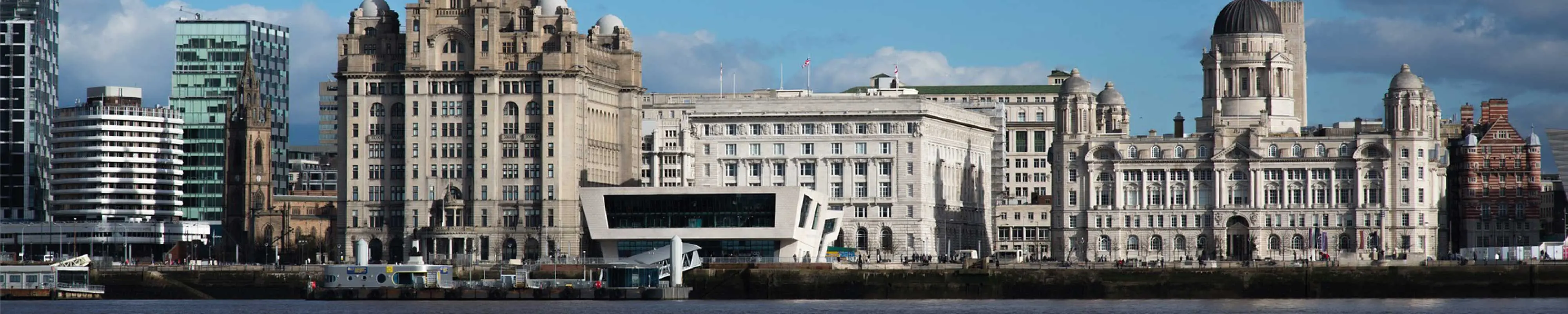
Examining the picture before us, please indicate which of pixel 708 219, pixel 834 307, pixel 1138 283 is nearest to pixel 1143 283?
pixel 1138 283

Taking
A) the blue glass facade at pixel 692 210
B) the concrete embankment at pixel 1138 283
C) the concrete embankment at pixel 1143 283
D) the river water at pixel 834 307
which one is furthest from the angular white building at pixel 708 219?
the river water at pixel 834 307

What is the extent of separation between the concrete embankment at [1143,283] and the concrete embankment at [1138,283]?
0.05 meters

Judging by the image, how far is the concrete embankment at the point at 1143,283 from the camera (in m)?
161

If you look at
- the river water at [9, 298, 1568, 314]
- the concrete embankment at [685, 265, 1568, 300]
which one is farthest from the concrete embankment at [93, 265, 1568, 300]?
the river water at [9, 298, 1568, 314]

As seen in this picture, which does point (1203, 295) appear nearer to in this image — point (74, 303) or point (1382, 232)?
point (1382, 232)

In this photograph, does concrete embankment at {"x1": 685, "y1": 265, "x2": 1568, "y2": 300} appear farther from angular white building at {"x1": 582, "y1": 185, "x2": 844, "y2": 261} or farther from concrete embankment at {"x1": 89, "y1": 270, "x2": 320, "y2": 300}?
concrete embankment at {"x1": 89, "y1": 270, "x2": 320, "y2": 300}

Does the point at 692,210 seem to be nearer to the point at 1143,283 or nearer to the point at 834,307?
the point at 1143,283

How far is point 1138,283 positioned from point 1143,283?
29 centimetres

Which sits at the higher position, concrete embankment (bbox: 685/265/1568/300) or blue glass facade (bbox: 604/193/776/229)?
blue glass facade (bbox: 604/193/776/229)

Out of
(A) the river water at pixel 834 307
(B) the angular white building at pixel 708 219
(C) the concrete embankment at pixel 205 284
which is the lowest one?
(A) the river water at pixel 834 307

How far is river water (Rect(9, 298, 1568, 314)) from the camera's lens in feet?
465

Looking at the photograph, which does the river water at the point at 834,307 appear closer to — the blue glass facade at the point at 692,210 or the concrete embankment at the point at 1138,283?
the concrete embankment at the point at 1138,283

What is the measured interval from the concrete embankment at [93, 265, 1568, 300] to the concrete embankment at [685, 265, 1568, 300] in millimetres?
47

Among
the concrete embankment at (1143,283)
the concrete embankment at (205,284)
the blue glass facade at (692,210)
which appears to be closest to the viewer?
the concrete embankment at (1143,283)
